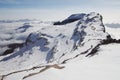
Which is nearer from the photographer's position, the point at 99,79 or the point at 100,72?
the point at 99,79

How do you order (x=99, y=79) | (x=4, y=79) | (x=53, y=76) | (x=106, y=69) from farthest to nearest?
1. (x=4, y=79)
2. (x=106, y=69)
3. (x=53, y=76)
4. (x=99, y=79)

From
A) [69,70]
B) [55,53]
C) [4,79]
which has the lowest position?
[55,53]

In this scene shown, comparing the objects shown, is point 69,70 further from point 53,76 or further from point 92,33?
point 92,33

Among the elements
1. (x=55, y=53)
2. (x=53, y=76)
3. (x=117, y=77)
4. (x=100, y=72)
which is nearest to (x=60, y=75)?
(x=53, y=76)

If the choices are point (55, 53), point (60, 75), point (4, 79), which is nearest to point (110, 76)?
point (60, 75)

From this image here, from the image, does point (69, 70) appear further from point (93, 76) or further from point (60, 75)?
point (93, 76)

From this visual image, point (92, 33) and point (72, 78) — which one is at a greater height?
point (72, 78)

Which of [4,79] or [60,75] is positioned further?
[4,79]

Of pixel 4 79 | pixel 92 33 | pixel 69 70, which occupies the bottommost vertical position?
pixel 92 33

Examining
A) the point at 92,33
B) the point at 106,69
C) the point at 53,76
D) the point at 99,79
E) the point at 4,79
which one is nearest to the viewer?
the point at 99,79
